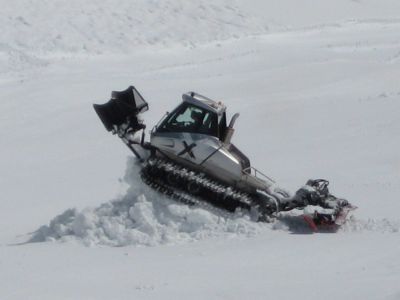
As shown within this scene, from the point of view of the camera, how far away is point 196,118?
12.4 metres

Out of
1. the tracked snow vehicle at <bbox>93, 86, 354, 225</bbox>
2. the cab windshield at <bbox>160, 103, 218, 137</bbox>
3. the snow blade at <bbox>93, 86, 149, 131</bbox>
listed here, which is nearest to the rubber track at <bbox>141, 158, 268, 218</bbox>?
the tracked snow vehicle at <bbox>93, 86, 354, 225</bbox>

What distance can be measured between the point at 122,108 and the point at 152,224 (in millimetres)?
1820

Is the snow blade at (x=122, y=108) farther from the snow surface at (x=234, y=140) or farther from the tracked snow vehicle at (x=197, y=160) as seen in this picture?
the snow surface at (x=234, y=140)

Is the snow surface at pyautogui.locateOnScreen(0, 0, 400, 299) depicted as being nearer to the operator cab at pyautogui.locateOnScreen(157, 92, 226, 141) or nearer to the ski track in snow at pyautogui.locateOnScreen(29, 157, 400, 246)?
the ski track in snow at pyautogui.locateOnScreen(29, 157, 400, 246)

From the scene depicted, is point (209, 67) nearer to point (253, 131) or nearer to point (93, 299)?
point (253, 131)

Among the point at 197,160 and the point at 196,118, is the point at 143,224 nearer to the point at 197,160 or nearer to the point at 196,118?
the point at 197,160

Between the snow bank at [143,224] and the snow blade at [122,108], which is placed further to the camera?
the snow blade at [122,108]

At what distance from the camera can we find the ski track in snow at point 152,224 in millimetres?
11281

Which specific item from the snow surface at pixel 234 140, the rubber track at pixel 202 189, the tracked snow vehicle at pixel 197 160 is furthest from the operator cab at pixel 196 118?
the snow surface at pixel 234 140

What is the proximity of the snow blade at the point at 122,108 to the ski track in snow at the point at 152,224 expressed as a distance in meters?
Answer: 0.90

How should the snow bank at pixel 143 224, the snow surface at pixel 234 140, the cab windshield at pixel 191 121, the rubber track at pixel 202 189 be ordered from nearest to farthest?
the snow surface at pixel 234 140, the snow bank at pixel 143 224, the rubber track at pixel 202 189, the cab windshield at pixel 191 121

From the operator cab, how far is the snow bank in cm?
101

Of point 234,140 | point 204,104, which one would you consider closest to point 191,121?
point 204,104

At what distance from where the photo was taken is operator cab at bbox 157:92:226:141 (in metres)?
12.3
